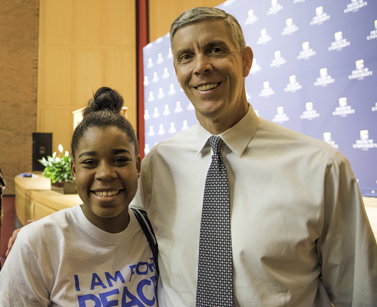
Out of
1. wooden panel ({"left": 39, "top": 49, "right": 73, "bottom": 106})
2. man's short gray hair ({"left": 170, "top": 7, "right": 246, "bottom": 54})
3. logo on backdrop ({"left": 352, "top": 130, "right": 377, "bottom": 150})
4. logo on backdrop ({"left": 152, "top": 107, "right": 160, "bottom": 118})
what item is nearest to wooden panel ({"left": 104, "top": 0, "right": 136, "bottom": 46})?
wooden panel ({"left": 39, "top": 49, "right": 73, "bottom": 106})

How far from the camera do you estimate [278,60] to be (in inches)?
126

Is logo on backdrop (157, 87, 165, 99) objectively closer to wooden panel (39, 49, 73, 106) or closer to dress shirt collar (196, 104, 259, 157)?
wooden panel (39, 49, 73, 106)

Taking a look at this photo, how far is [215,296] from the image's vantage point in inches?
41.4

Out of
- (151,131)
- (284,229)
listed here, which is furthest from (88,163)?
(151,131)

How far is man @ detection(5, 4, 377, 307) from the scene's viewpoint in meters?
1.06

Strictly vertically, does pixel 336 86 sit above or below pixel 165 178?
above

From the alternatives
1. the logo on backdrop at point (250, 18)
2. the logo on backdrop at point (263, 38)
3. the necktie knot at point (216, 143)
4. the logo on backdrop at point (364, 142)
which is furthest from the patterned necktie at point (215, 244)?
the logo on backdrop at point (250, 18)

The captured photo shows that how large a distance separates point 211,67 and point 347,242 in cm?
75

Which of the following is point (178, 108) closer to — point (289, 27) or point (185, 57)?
point (289, 27)

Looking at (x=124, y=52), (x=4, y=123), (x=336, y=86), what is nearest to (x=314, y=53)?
(x=336, y=86)

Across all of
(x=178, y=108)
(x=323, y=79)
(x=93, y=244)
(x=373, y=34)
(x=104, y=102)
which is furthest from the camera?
(x=178, y=108)

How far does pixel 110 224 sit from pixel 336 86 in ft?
7.34

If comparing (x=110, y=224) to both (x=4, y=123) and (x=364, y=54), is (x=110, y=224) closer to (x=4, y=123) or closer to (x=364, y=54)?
(x=364, y=54)

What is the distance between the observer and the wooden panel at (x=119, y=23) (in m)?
8.26
